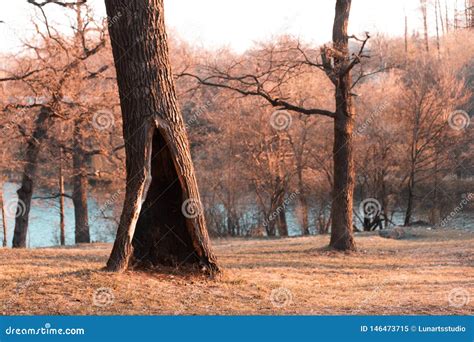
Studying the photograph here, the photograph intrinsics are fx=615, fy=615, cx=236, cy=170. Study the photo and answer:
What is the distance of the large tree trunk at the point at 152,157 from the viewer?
29.7 ft

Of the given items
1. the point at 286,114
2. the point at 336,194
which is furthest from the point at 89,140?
the point at 336,194

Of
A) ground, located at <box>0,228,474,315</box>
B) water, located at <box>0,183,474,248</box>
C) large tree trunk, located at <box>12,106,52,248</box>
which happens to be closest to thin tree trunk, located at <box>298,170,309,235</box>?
water, located at <box>0,183,474,248</box>

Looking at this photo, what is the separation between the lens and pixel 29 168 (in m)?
21.3

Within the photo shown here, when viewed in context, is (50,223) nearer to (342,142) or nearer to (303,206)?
(303,206)

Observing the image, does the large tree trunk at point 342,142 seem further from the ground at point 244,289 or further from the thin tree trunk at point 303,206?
the thin tree trunk at point 303,206

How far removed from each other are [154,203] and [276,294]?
98.0 inches

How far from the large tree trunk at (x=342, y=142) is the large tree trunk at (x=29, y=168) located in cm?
947

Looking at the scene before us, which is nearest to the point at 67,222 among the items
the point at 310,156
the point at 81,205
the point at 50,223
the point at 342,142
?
the point at 50,223

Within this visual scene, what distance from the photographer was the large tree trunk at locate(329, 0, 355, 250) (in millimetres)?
15594

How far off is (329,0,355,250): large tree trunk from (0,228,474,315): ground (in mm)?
2023

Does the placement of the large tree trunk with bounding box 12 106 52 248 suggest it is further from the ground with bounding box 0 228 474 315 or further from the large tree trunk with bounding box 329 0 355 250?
the large tree trunk with bounding box 329 0 355 250

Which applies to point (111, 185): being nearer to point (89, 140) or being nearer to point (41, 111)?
point (89, 140)

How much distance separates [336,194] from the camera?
52.7ft

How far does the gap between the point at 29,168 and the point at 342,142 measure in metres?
11.4
